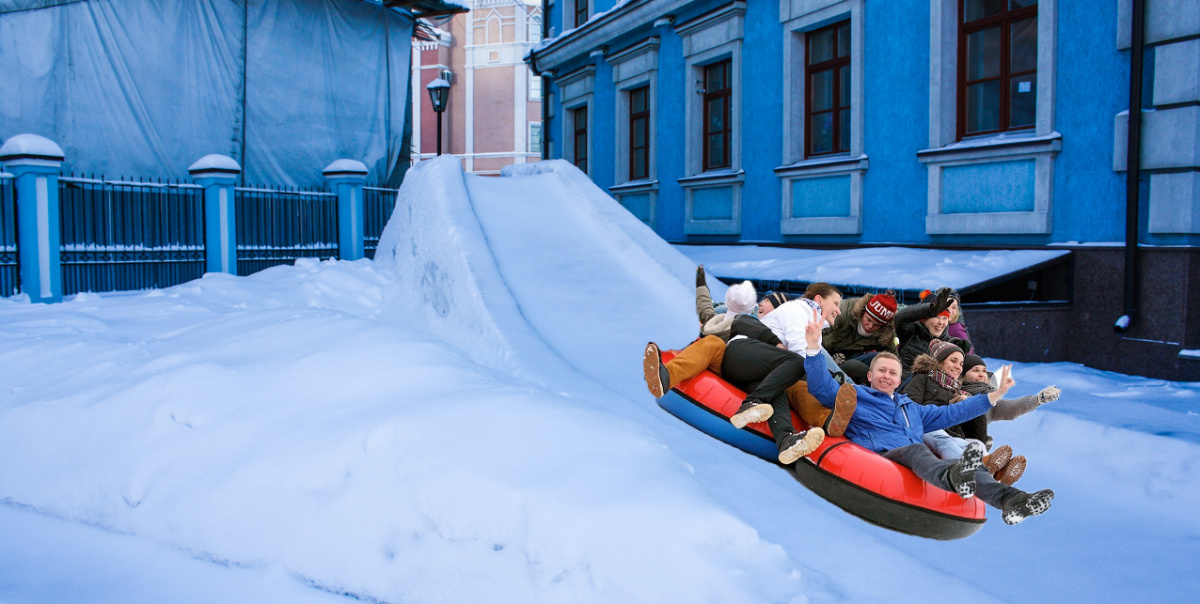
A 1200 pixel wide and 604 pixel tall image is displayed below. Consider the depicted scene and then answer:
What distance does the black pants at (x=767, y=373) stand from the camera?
13.6 ft

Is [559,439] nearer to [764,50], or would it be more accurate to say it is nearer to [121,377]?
[121,377]

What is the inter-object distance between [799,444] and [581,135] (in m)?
13.8

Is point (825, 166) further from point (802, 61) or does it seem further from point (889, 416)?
point (889, 416)

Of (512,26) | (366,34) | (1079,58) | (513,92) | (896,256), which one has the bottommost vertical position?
(896,256)

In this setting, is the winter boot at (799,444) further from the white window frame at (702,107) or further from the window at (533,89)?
the window at (533,89)

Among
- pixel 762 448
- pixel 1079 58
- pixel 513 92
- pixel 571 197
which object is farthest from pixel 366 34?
pixel 513 92

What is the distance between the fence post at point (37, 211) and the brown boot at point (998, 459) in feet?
30.4

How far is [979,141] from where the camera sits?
812 centimetres

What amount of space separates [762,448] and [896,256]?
4.74m

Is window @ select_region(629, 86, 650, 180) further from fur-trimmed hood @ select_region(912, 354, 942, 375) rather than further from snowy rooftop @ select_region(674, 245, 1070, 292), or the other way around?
fur-trimmed hood @ select_region(912, 354, 942, 375)

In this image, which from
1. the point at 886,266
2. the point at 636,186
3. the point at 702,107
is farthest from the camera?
the point at 636,186

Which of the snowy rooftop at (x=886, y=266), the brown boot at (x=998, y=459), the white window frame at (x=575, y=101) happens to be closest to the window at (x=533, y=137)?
the white window frame at (x=575, y=101)

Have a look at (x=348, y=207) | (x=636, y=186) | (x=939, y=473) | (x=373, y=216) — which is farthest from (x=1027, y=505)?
(x=373, y=216)

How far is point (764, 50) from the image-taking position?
36.5ft
